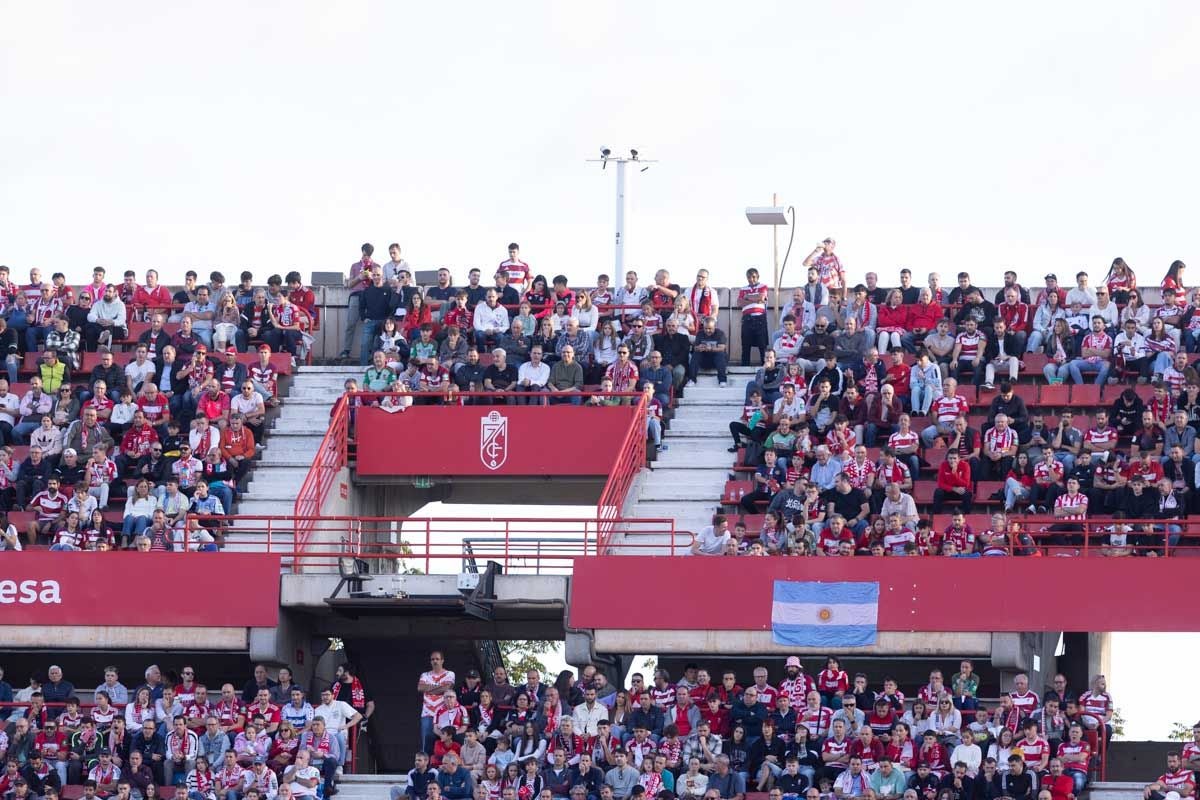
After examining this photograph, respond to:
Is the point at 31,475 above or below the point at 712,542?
above

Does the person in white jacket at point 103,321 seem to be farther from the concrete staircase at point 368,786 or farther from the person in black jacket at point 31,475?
the concrete staircase at point 368,786

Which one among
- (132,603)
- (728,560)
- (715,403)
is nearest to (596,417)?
(715,403)

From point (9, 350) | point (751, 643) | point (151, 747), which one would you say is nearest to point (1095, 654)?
point (751, 643)

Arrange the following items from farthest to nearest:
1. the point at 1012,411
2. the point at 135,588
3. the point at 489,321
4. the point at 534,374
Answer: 1. the point at 489,321
2. the point at 534,374
3. the point at 1012,411
4. the point at 135,588

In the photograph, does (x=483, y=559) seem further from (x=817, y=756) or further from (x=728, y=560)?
(x=817, y=756)

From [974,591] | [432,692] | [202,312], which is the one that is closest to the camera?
[432,692]

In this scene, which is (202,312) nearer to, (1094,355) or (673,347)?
(673,347)

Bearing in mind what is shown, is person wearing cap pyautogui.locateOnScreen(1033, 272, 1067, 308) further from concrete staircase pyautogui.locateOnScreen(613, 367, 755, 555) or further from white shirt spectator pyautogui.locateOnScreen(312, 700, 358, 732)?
white shirt spectator pyautogui.locateOnScreen(312, 700, 358, 732)

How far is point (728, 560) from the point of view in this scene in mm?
28828

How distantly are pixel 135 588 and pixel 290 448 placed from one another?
3886 millimetres

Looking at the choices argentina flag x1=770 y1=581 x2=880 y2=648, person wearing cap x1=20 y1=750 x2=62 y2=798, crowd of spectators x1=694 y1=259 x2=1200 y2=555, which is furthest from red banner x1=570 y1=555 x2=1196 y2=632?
person wearing cap x1=20 y1=750 x2=62 y2=798

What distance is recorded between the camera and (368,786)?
2766cm

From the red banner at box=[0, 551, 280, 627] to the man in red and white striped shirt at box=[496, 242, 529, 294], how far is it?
6.80 meters

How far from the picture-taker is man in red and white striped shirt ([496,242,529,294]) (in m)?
35.0
